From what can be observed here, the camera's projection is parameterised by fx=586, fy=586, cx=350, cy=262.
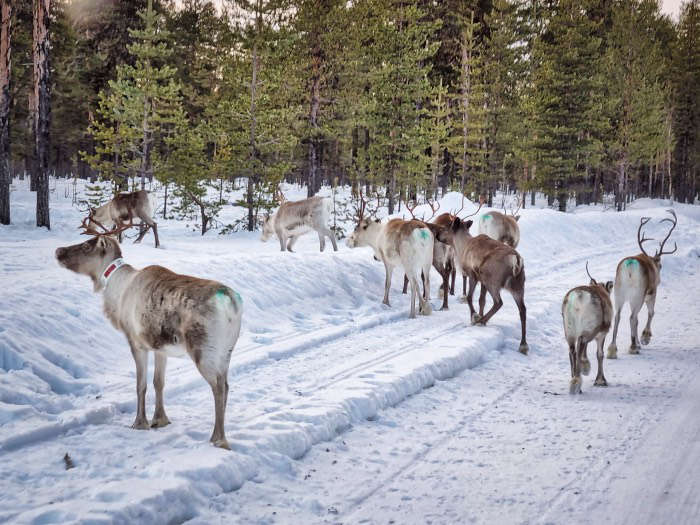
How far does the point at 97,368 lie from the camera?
22.2 feet

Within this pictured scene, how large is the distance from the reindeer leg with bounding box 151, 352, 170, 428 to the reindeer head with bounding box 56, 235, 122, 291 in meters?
1.12

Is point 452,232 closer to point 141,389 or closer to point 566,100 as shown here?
point 141,389

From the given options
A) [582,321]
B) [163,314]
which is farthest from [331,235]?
[163,314]

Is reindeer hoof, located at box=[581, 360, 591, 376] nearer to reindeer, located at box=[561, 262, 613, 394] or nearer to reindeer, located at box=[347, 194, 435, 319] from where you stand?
reindeer, located at box=[561, 262, 613, 394]

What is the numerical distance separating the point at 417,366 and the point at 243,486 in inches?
123

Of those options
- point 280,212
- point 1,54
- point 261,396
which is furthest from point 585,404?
point 1,54

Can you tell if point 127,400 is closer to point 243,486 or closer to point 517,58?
point 243,486

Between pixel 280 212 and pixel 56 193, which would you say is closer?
pixel 280 212

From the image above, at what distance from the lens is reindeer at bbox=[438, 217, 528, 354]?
347 inches

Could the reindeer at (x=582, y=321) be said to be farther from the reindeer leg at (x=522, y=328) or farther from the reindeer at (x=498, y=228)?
the reindeer at (x=498, y=228)

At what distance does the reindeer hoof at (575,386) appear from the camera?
660 centimetres

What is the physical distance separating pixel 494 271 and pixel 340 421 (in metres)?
4.45

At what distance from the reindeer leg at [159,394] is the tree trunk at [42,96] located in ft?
47.4

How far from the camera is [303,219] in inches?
641
